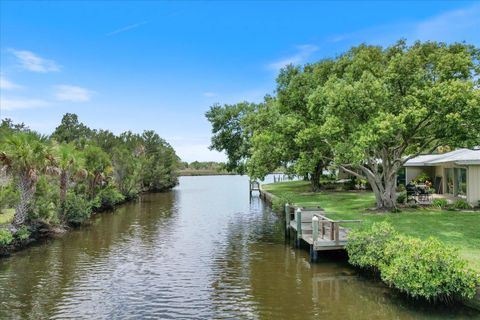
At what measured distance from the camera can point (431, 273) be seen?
11086 mm

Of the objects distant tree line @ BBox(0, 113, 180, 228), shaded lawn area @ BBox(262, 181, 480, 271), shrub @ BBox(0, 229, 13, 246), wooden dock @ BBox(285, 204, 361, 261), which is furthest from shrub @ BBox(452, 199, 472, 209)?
shrub @ BBox(0, 229, 13, 246)

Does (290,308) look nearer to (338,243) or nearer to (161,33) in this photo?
(338,243)

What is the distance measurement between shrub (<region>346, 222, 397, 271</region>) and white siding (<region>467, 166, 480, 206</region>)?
13.7 metres

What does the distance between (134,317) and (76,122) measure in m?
81.6

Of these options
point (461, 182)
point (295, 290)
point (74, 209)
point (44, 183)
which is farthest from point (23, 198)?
point (461, 182)

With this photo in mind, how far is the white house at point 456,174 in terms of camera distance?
2491 cm

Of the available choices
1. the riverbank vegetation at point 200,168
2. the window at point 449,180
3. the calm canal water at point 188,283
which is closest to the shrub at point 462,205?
the window at point 449,180

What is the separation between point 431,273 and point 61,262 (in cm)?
1597

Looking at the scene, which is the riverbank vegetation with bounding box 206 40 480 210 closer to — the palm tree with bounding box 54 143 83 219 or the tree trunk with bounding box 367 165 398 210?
the tree trunk with bounding box 367 165 398 210

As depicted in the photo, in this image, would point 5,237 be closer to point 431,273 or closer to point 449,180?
point 431,273

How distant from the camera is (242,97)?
210ft

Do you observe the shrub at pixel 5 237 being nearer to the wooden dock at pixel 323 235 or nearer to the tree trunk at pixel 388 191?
the wooden dock at pixel 323 235

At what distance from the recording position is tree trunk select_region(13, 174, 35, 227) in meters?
21.2

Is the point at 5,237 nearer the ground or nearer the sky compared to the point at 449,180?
nearer the ground
